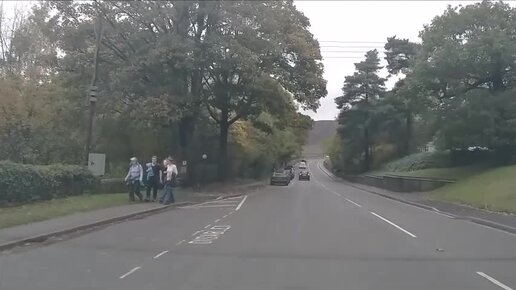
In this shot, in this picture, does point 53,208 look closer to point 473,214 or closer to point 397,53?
point 473,214

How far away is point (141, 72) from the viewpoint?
3597cm

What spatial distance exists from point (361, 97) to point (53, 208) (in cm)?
5836

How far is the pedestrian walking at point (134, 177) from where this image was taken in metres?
25.1

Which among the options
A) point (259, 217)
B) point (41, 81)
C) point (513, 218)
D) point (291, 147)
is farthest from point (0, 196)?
point (291, 147)

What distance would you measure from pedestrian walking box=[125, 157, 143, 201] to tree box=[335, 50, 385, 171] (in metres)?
49.0

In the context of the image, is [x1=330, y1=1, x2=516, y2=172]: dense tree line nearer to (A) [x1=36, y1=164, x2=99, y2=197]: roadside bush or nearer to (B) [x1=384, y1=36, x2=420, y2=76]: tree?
(A) [x1=36, y1=164, x2=99, y2=197]: roadside bush

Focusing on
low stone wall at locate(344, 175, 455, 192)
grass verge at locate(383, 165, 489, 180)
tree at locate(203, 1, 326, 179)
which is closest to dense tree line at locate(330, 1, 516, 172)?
grass verge at locate(383, 165, 489, 180)

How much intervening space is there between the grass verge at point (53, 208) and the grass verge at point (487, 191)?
14.6 meters

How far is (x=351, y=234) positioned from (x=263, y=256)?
485cm

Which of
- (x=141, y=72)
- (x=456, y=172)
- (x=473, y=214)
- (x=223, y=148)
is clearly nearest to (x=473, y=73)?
(x=456, y=172)

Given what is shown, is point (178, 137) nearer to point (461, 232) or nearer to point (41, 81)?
point (41, 81)

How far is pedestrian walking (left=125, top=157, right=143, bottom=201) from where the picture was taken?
25078mm

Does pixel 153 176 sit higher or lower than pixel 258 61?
lower

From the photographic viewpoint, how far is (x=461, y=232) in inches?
694
